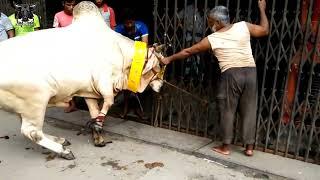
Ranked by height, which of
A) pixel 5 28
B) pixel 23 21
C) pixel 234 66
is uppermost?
pixel 23 21

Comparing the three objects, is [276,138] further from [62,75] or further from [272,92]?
[62,75]

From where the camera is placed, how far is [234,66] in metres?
4.46

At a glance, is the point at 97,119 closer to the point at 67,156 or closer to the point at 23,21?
the point at 67,156

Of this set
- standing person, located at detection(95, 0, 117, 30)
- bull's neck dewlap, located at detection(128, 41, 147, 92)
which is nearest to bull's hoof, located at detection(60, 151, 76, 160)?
bull's neck dewlap, located at detection(128, 41, 147, 92)

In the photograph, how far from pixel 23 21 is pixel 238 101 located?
3673 millimetres

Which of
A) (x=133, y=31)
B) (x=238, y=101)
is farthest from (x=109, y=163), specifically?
(x=133, y=31)

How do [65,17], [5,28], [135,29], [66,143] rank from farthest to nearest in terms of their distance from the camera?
[5,28] → [65,17] → [135,29] → [66,143]

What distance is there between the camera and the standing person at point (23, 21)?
6.32m

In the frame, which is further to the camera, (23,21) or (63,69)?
(23,21)

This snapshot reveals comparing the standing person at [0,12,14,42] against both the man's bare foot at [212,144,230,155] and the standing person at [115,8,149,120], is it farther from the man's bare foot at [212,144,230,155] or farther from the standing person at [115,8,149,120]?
→ the man's bare foot at [212,144,230,155]

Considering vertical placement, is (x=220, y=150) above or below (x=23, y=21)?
below

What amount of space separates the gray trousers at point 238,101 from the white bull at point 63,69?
93cm

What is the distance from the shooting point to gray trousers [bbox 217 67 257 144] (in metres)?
4.46

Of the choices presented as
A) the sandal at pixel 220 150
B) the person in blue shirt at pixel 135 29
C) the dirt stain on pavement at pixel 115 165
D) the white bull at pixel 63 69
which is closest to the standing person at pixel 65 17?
the person in blue shirt at pixel 135 29
